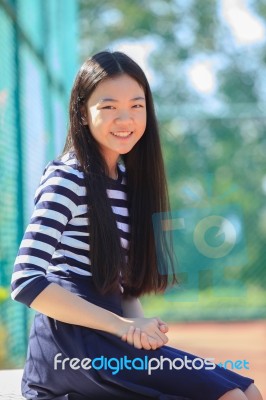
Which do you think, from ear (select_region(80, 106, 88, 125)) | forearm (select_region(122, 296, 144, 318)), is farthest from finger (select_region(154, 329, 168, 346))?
ear (select_region(80, 106, 88, 125))

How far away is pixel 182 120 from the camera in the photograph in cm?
893

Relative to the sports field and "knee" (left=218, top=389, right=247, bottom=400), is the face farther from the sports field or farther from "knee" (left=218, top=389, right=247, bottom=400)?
the sports field

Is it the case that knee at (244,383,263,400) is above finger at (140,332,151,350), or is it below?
below

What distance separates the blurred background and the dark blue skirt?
2.40ft

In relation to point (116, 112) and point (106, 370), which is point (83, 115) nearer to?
point (116, 112)

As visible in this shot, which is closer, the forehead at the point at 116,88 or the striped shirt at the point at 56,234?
the striped shirt at the point at 56,234

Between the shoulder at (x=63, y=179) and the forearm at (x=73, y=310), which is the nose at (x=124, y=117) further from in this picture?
the forearm at (x=73, y=310)

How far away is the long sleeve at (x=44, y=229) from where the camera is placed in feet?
4.92

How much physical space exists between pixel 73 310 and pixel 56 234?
142 millimetres

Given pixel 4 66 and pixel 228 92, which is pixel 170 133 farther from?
pixel 4 66

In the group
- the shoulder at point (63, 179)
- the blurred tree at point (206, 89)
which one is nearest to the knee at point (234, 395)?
the shoulder at point (63, 179)

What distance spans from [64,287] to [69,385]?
18 centimetres

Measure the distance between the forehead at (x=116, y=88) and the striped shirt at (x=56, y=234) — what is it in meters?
0.14

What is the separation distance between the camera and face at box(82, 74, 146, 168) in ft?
5.53
